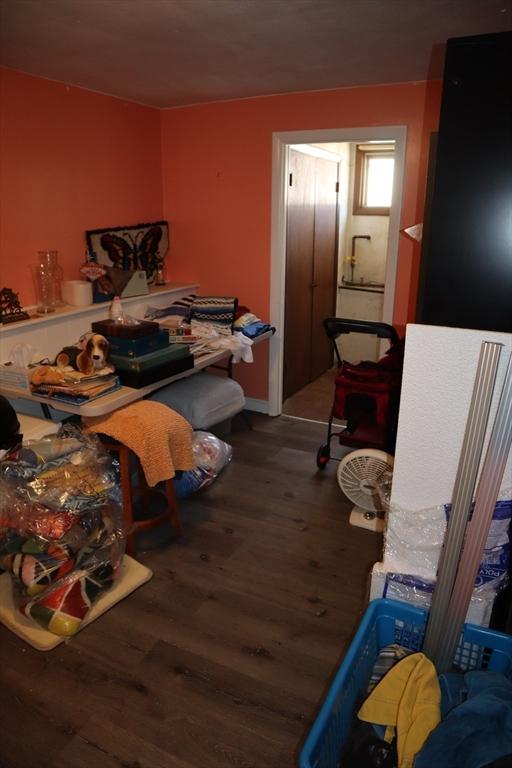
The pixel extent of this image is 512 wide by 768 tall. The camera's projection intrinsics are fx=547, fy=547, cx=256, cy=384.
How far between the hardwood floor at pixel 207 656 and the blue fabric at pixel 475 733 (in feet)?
1.97

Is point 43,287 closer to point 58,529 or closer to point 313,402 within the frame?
point 58,529

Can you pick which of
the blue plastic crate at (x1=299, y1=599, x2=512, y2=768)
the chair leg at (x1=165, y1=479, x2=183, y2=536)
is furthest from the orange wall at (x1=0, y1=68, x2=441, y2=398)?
the blue plastic crate at (x1=299, y1=599, x2=512, y2=768)

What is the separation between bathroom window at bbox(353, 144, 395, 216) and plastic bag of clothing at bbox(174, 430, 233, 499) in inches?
128

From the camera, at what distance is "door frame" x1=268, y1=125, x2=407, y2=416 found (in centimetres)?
351


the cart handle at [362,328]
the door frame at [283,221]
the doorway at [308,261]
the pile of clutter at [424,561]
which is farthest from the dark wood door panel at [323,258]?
the pile of clutter at [424,561]

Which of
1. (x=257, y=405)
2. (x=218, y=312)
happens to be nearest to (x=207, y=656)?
(x=218, y=312)

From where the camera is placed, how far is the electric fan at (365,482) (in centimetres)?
286

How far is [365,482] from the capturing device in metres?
2.89

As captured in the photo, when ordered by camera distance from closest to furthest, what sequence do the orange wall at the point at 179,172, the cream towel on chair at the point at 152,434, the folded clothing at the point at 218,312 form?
the cream towel on chair at the point at 152,434, the orange wall at the point at 179,172, the folded clothing at the point at 218,312

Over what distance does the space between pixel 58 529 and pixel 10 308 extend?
154cm

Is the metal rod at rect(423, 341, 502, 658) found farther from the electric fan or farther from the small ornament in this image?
the small ornament

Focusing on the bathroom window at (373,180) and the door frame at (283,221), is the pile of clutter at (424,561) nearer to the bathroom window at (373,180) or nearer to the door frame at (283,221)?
the door frame at (283,221)

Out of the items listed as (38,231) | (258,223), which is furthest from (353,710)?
(258,223)

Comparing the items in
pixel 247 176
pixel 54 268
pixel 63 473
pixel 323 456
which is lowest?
pixel 323 456
